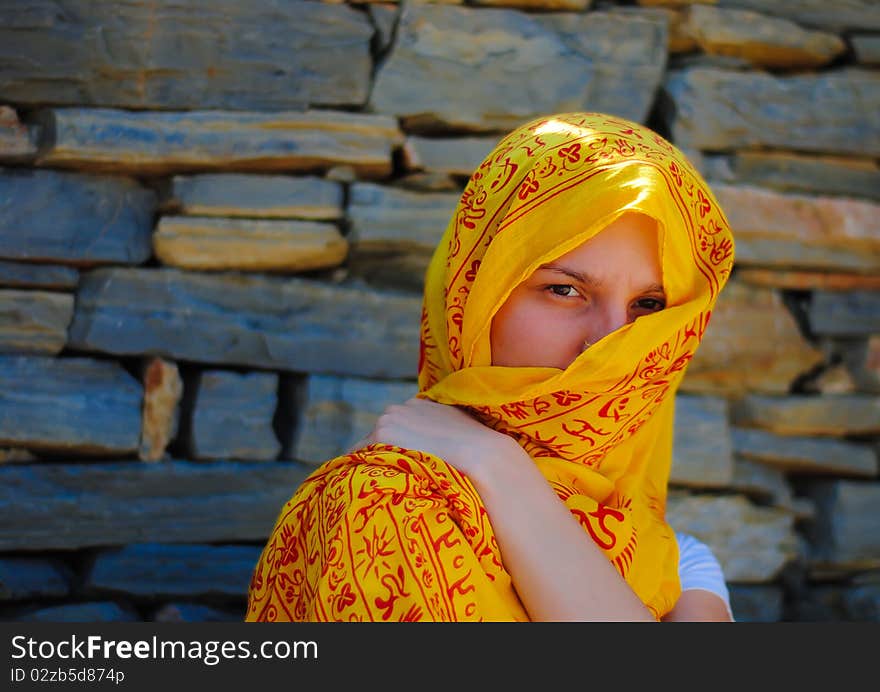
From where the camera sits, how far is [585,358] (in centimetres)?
164

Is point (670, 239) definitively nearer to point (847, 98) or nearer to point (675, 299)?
point (675, 299)

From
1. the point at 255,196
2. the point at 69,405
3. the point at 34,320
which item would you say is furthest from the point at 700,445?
the point at 34,320

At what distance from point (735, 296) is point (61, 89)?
5.88ft

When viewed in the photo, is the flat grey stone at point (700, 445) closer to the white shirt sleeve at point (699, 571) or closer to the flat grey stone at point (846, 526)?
the flat grey stone at point (846, 526)

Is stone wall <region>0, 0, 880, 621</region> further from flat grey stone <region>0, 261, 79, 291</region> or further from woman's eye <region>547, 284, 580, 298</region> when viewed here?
woman's eye <region>547, 284, 580, 298</region>

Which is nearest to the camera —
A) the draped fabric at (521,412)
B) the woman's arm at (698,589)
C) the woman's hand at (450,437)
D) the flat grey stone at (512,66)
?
the draped fabric at (521,412)

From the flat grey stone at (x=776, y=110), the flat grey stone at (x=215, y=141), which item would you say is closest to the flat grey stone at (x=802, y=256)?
the flat grey stone at (x=776, y=110)

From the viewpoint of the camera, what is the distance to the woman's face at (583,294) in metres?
1.70

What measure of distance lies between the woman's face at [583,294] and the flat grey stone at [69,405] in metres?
1.10

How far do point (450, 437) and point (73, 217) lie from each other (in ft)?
3.98

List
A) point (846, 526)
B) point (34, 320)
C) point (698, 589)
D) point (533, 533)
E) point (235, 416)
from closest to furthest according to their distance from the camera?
point (533, 533) → point (698, 589) → point (34, 320) → point (235, 416) → point (846, 526)

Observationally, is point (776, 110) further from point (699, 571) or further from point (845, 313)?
point (699, 571)

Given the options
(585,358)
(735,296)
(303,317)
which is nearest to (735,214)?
Result: (735,296)

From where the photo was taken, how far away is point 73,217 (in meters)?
2.43
